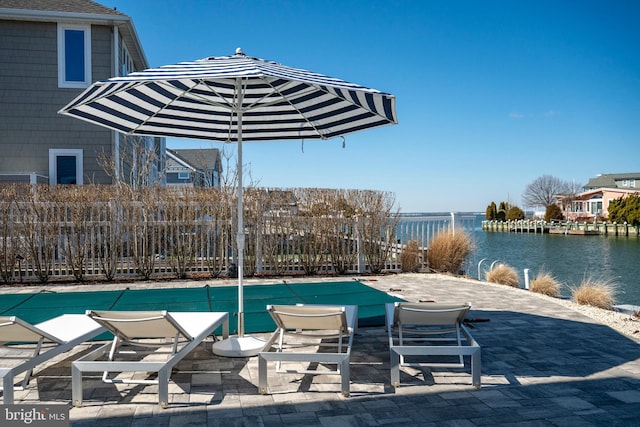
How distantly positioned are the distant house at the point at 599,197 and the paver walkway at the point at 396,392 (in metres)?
60.4

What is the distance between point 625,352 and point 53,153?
14.0 meters

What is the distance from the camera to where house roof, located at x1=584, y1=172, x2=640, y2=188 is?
2527 inches

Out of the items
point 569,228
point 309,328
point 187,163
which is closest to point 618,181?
point 569,228

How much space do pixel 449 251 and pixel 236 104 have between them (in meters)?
7.34

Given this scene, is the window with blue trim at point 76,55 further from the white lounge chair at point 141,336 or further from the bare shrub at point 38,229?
the white lounge chair at point 141,336

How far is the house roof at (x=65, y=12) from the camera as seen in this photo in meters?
13.1

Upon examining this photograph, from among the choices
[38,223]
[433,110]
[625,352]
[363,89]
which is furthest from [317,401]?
[433,110]

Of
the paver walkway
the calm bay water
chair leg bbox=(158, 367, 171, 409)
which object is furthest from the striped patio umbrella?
the calm bay water

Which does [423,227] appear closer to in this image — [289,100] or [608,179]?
[289,100]

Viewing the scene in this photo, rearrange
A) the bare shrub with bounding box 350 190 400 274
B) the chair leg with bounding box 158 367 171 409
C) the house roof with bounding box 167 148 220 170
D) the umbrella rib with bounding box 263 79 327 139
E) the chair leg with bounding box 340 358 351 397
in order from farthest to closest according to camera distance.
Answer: the house roof with bounding box 167 148 220 170 < the bare shrub with bounding box 350 190 400 274 < the umbrella rib with bounding box 263 79 327 139 < the chair leg with bounding box 340 358 351 397 < the chair leg with bounding box 158 367 171 409

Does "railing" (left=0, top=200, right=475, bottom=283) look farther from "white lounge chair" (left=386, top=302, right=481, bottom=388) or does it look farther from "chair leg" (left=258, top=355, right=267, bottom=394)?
"chair leg" (left=258, top=355, right=267, bottom=394)

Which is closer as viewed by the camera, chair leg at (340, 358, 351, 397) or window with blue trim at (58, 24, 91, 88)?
chair leg at (340, 358, 351, 397)

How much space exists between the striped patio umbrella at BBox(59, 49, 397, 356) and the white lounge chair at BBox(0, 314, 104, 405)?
1.33 metres

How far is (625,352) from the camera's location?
16.3ft
